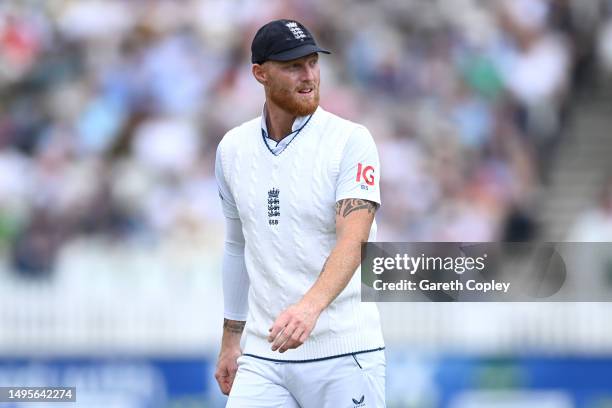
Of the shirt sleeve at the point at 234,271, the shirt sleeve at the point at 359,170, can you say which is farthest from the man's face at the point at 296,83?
the shirt sleeve at the point at 234,271

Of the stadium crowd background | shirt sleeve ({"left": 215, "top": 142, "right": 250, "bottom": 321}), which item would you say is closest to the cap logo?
shirt sleeve ({"left": 215, "top": 142, "right": 250, "bottom": 321})

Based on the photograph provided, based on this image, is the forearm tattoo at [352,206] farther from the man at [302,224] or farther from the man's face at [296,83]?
the man's face at [296,83]

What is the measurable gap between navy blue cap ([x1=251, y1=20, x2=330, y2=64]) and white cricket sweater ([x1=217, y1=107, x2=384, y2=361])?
1.02 ft

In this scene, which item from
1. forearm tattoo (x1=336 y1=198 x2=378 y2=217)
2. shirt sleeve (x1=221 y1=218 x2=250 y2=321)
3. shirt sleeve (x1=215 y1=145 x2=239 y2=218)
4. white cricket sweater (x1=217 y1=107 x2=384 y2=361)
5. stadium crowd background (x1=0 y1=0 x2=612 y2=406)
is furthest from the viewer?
stadium crowd background (x1=0 y1=0 x2=612 y2=406)

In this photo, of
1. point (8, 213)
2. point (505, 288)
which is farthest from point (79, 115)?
point (505, 288)

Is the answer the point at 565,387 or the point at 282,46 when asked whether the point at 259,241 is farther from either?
the point at 565,387

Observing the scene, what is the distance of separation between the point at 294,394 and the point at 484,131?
310 inches

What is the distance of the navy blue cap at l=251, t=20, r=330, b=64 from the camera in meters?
4.99

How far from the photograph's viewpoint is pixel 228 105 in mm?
12703

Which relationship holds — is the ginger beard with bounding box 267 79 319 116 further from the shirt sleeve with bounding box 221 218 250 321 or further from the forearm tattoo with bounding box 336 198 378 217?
the shirt sleeve with bounding box 221 218 250 321

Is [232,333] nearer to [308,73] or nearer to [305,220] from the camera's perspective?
[305,220]

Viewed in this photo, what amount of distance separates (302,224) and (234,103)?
7.75 metres

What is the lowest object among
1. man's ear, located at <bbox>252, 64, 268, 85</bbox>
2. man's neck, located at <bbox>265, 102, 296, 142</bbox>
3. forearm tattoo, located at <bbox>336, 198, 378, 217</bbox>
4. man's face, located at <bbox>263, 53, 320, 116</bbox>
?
forearm tattoo, located at <bbox>336, 198, 378, 217</bbox>

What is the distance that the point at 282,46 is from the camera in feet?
16.5
